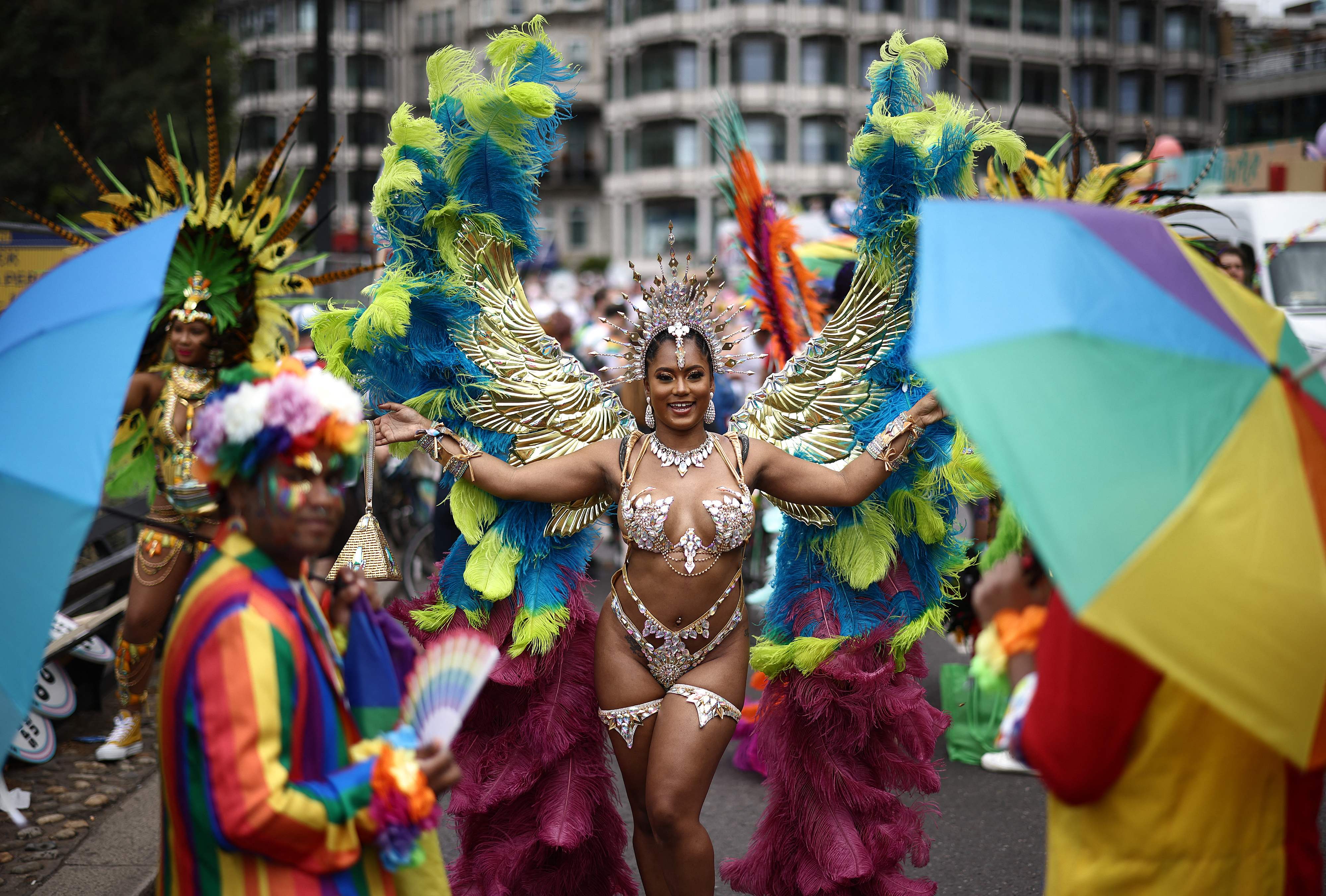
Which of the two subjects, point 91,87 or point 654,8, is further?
point 654,8

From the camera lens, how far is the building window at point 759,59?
51.9m

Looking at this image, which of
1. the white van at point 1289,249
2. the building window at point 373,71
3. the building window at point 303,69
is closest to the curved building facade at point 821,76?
the building window at point 373,71

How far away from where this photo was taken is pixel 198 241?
5008 millimetres

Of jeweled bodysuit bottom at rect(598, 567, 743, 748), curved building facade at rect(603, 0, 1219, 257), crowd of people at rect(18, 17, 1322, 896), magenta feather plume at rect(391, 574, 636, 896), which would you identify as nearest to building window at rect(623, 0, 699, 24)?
curved building facade at rect(603, 0, 1219, 257)

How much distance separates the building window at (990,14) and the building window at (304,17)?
116 ft

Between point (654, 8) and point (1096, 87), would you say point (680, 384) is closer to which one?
point (654, 8)

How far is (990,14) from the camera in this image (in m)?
54.2

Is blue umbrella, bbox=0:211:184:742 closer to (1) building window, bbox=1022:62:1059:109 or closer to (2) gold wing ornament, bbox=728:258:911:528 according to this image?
(2) gold wing ornament, bbox=728:258:911:528

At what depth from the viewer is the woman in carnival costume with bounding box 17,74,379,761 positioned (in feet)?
16.4

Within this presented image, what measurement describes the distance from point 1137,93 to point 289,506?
61496 millimetres

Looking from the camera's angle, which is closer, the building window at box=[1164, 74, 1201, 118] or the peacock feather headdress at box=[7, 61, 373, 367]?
the peacock feather headdress at box=[7, 61, 373, 367]

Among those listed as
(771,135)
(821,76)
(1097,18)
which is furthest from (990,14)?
(771,135)

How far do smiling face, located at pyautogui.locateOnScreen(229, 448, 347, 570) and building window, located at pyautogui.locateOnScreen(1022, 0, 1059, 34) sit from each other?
58534 mm

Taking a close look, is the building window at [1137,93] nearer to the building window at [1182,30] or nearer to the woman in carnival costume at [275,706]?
the building window at [1182,30]
